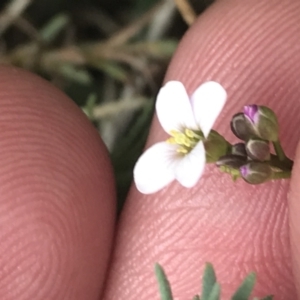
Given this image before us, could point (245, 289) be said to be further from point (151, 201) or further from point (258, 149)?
point (151, 201)

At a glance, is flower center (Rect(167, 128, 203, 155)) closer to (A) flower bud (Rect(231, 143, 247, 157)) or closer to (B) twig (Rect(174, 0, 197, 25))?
(A) flower bud (Rect(231, 143, 247, 157))

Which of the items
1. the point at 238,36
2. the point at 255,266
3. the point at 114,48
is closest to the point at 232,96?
the point at 238,36

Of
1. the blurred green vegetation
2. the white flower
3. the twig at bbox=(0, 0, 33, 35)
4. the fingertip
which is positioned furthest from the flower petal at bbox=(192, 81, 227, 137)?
the twig at bbox=(0, 0, 33, 35)

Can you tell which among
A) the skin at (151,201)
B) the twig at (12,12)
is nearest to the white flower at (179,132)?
the skin at (151,201)

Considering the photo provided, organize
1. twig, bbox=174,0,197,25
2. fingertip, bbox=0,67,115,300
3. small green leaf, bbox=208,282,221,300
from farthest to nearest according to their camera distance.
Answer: twig, bbox=174,0,197,25
fingertip, bbox=0,67,115,300
small green leaf, bbox=208,282,221,300

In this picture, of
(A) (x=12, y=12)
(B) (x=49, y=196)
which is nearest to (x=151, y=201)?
(B) (x=49, y=196)

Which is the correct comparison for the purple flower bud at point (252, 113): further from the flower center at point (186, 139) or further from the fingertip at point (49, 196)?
the fingertip at point (49, 196)

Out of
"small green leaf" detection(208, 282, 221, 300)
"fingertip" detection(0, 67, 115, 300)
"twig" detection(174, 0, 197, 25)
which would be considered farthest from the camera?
"twig" detection(174, 0, 197, 25)
